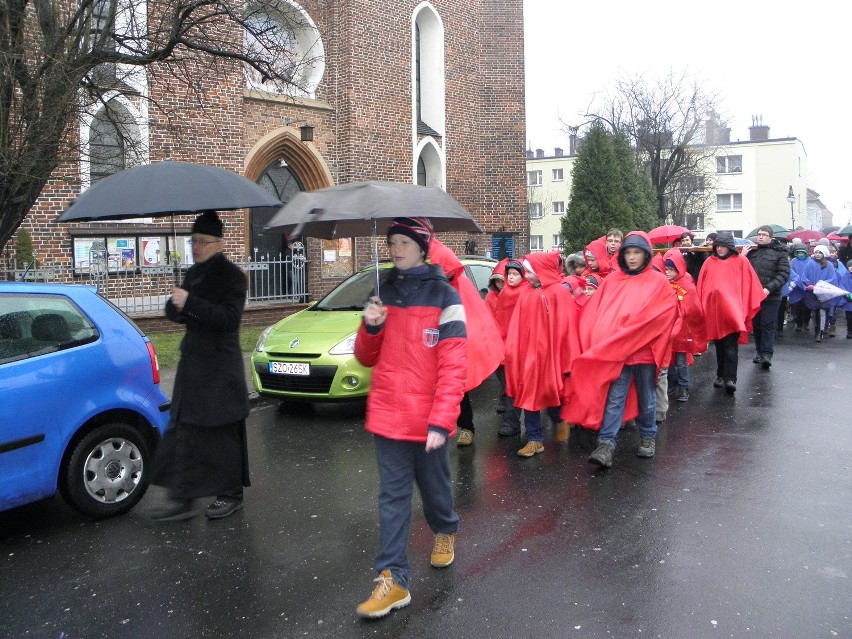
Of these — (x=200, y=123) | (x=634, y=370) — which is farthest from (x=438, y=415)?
(x=200, y=123)

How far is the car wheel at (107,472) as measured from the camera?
5.20 metres

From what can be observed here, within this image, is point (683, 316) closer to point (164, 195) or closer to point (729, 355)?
point (729, 355)

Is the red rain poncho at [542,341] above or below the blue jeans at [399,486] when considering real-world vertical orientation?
above

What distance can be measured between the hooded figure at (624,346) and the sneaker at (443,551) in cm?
228

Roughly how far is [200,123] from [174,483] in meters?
13.1

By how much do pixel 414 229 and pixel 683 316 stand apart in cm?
552

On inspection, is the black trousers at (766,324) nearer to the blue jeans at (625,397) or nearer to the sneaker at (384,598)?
the blue jeans at (625,397)

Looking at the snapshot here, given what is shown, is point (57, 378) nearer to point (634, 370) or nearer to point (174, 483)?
point (174, 483)

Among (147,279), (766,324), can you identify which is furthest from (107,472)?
(147,279)

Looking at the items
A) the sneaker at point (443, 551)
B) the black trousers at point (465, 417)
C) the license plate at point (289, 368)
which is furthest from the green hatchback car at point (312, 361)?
the sneaker at point (443, 551)

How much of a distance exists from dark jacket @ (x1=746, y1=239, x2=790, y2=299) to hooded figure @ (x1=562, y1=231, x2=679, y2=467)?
525cm

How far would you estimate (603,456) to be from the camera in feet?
21.3

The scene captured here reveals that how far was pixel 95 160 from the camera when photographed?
1205 centimetres

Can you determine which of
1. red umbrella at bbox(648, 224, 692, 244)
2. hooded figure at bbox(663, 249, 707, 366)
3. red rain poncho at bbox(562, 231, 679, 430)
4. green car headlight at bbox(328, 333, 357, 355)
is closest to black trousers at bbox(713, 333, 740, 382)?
hooded figure at bbox(663, 249, 707, 366)
